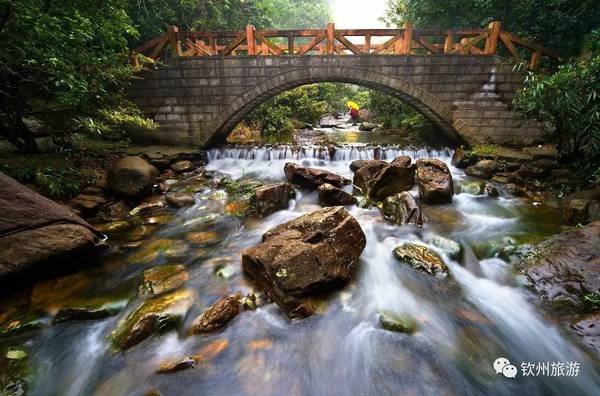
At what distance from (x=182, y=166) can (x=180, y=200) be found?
2.79 meters

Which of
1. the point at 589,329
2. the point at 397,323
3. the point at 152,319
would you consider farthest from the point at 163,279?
the point at 589,329

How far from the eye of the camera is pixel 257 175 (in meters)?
9.67

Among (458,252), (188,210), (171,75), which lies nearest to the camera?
(458,252)

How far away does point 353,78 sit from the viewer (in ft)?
32.1

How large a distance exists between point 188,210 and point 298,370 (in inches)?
194

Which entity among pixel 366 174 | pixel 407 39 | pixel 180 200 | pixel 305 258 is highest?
pixel 407 39

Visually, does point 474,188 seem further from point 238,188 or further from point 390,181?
point 238,188

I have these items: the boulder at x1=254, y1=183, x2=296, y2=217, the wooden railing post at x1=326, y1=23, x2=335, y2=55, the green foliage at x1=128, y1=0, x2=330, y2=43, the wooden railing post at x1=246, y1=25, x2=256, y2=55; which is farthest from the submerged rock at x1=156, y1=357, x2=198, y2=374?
the green foliage at x1=128, y1=0, x2=330, y2=43

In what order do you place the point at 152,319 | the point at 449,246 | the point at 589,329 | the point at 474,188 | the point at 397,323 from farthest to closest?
the point at 474,188 < the point at 449,246 < the point at 397,323 < the point at 152,319 < the point at 589,329

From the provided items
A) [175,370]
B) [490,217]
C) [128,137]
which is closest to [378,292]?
[175,370]

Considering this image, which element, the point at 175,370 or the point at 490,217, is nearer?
the point at 175,370

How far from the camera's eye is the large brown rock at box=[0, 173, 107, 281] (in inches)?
149

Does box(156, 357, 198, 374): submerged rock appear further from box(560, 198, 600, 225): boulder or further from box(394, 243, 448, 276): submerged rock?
box(560, 198, 600, 225): boulder

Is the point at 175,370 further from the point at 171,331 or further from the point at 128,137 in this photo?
the point at 128,137
